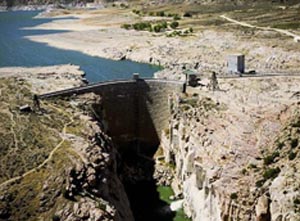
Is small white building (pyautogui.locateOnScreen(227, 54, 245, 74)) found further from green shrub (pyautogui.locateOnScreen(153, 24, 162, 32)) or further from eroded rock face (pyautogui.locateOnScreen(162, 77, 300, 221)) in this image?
green shrub (pyautogui.locateOnScreen(153, 24, 162, 32))

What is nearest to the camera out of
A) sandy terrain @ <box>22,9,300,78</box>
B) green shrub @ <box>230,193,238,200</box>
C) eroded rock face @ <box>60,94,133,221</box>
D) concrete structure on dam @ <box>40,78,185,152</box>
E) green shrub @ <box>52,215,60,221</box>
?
green shrub @ <box>52,215,60,221</box>

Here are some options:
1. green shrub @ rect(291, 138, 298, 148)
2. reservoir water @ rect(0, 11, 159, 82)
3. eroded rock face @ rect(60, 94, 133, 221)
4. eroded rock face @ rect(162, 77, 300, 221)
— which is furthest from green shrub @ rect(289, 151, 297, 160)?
reservoir water @ rect(0, 11, 159, 82)

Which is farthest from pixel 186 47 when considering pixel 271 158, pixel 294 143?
pixel 294 143

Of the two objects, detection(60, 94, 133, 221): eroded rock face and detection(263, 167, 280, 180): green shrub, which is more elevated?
detection(263, 167, 280, 180): green shrub

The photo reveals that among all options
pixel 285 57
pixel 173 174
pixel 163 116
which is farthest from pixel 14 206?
pixel 285 57

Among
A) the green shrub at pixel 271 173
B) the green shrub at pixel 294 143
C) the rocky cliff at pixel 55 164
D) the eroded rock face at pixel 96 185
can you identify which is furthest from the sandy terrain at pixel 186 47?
the green shrub at pixel 271 173

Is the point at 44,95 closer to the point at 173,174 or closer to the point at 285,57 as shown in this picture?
the point at 173,174
